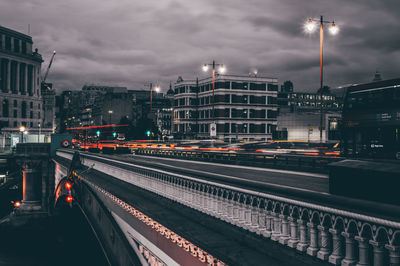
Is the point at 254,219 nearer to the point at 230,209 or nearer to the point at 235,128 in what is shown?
the point at 230,209

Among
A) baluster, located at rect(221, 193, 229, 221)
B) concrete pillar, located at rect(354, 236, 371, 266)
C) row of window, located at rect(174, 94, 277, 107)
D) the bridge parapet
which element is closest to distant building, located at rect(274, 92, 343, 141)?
row of window, located at rect(174, 94, 277, 107)

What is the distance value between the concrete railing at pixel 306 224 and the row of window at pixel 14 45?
159037 mm

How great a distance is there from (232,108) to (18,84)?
99.3 meters

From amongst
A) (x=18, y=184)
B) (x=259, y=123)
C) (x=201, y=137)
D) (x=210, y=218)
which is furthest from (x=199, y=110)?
(x=210, y=218)

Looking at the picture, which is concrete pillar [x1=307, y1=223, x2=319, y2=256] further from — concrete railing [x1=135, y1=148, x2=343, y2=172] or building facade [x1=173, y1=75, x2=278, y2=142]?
building facade [x1=173, y1=75, x2=278, y2=142]

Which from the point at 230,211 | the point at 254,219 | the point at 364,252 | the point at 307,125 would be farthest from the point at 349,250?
the point at 307,125

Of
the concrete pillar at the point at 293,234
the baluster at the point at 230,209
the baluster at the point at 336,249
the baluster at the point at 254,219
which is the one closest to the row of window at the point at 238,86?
the baluster at the point at 230,209

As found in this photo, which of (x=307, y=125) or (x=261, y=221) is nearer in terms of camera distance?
(x=261, y=221)

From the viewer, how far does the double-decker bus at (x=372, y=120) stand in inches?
792

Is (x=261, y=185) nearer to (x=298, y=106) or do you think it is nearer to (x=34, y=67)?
(x=34, y=67)

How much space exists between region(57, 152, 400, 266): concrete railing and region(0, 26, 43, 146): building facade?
142 metres

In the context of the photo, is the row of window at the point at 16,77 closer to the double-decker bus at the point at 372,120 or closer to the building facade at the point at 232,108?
the building facade at the point at 232,108

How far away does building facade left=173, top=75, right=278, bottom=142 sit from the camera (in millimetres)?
99062

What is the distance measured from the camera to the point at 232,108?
100 m
